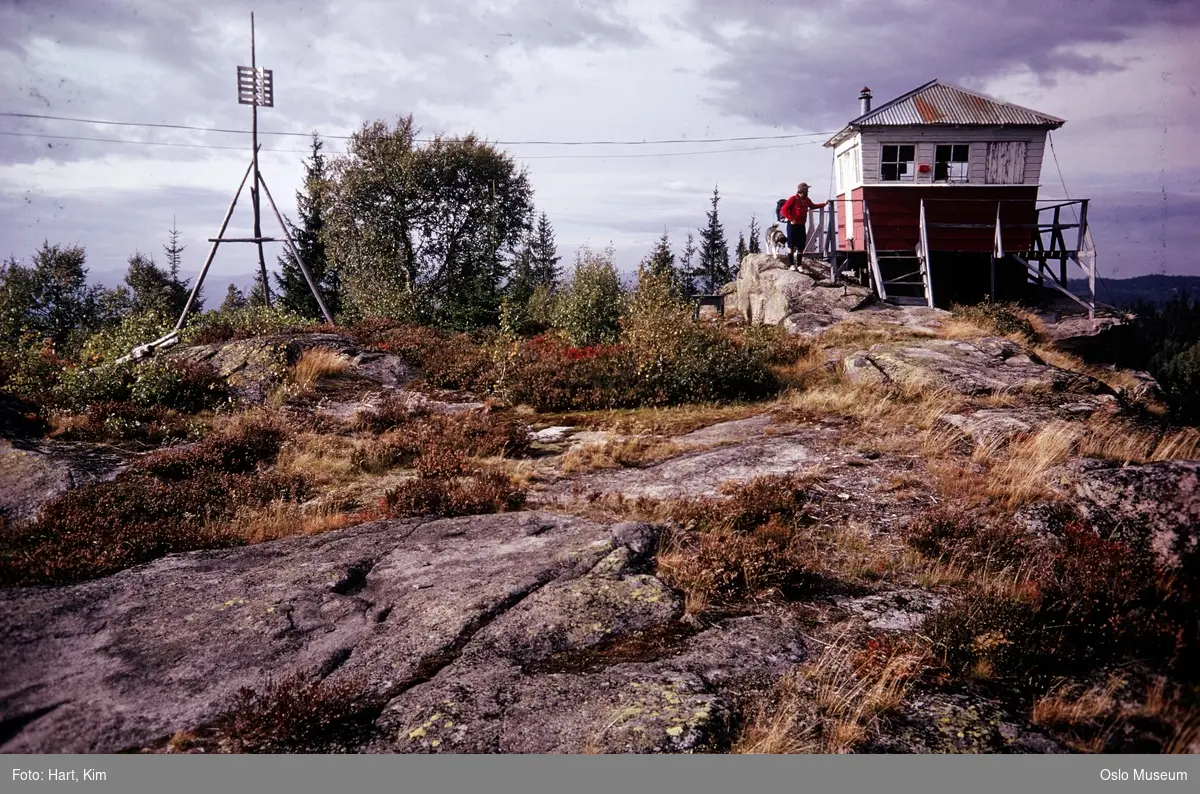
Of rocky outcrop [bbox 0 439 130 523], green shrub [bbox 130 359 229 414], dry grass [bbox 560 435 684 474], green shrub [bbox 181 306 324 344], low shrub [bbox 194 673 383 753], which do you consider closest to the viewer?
low shrub [bbox 194 673 383 753]

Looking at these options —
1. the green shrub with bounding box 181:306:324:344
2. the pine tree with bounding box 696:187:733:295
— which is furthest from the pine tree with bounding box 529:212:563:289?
the green shrub with bounding box 181:306:324:344

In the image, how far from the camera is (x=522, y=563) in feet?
22.0

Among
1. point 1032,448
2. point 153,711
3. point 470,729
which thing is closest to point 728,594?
point 470,729

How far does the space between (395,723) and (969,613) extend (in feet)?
14.8

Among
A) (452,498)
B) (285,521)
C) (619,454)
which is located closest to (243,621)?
(285,521)

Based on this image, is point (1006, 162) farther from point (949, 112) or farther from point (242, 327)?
point (242, 327)

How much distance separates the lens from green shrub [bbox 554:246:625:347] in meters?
23.6

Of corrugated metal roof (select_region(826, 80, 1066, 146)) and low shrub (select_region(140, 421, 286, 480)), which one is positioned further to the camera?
corrugated metal roof (select_region(826, 80, 1066, 146))

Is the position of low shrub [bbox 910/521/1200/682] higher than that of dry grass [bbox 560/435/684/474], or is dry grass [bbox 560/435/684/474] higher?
dry grass [bbox 560/435/684/474]

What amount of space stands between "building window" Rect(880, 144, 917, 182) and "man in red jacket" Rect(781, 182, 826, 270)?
2.77 meters

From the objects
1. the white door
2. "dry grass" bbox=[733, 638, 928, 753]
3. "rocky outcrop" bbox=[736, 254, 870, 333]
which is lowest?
"dry grass" bbox=[733, 638, 928, 753]

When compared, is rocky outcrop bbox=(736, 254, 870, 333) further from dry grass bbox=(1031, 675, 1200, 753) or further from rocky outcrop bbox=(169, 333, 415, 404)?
dry grass bbox=(1031, 675, 1200, 753)

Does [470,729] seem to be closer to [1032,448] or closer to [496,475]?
[496,475]

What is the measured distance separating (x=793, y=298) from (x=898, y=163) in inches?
275
